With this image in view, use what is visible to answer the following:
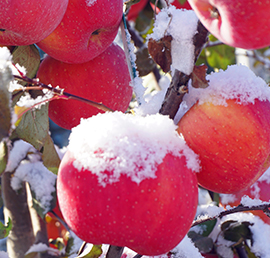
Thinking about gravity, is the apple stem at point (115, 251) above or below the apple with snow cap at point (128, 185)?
below

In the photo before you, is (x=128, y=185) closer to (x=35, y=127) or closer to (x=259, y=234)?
(x=35, y=127)

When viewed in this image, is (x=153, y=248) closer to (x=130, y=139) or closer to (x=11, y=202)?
(x=130, y=139)

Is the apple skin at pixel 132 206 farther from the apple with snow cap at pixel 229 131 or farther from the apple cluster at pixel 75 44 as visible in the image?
the apple cluster at pixel 75 44

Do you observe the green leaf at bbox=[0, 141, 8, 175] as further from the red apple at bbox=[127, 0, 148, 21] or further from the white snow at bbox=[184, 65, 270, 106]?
the red apple at bbox=[127, 0, 148, 21]

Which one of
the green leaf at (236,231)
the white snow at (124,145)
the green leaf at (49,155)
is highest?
the white snow at (124,145)

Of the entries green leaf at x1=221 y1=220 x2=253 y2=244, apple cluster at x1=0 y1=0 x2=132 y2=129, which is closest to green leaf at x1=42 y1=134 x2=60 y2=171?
apple cluster at x1=0 y1=0 x2=132 y2=129

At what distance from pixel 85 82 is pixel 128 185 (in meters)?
0.38

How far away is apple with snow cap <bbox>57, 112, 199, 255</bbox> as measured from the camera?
0.42 m

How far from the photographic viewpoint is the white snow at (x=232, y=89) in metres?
0.52

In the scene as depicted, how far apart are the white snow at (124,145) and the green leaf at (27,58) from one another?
314 millimetres

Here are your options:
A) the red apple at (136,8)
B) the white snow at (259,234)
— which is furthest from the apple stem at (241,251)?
the red apple at (136,8)

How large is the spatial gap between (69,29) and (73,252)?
646 millimetres

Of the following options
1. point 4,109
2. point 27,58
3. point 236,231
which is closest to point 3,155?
point 4,109

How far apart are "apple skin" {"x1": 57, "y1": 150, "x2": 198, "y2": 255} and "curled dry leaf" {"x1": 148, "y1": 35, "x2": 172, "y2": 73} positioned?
0.17 metres
